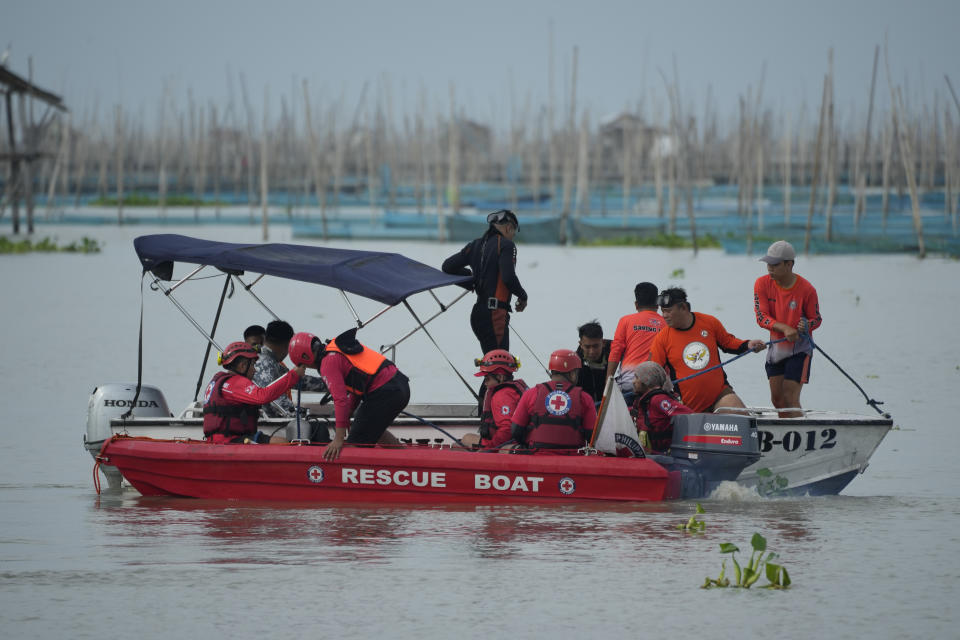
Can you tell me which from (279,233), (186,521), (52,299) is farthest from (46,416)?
(279,233)

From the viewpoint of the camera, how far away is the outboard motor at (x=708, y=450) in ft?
30.4

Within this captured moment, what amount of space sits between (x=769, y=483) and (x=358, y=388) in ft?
10.0

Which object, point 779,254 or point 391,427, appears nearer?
point 779,254

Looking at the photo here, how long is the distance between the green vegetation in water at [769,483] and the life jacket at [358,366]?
2868 mm

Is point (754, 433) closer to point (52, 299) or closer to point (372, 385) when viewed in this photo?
point (372, 385)

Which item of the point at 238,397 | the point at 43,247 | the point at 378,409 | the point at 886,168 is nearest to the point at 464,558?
the point at 378,409

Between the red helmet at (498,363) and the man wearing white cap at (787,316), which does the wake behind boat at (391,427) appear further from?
the red helmet at (498,363)

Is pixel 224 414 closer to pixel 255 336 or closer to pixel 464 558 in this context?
pixel 255 336

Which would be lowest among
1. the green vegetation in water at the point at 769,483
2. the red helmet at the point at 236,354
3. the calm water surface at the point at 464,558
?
the calm water surface at the point at 464,558

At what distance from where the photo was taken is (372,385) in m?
9.65

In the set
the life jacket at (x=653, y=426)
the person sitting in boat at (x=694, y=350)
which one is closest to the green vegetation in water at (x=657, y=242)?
the person sitting in boat at (x=694, y=350)

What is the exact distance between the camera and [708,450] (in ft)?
30.7

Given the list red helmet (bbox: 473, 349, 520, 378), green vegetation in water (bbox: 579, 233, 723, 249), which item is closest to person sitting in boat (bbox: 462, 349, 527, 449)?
red helmet (bbox: 473, 349, 520, 378)

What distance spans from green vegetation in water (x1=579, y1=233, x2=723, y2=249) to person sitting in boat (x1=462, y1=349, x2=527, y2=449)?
38195 millimetres
